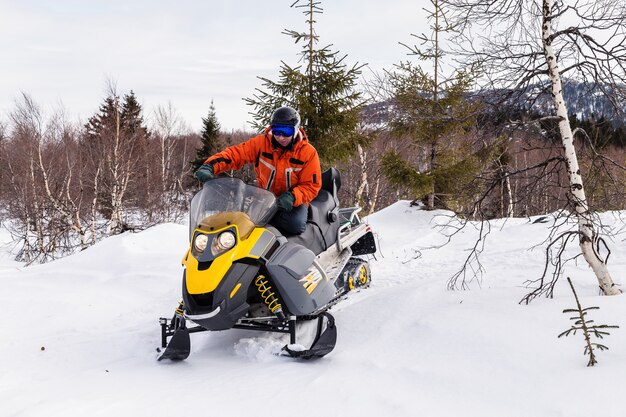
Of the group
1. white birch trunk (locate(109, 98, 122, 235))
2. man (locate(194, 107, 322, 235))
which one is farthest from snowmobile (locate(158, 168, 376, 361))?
white birch trunk (locate(109, 98, 122, 235))

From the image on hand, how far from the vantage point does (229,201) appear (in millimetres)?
3568

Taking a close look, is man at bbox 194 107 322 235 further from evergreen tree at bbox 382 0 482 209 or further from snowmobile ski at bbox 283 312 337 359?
evergreen tree at bbox 382 0 482 209

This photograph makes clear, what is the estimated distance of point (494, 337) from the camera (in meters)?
3.06

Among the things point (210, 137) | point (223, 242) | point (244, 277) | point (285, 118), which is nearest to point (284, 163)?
point (285, 118)

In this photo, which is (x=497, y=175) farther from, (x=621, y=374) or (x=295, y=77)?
(x=295, y=77)

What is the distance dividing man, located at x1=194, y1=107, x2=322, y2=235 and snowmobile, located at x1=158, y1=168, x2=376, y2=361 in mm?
204

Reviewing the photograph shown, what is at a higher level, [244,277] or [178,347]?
[244,277]

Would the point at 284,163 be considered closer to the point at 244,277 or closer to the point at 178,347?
the point at 244,277

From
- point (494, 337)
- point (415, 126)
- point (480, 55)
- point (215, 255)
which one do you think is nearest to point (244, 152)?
point (215, 255)

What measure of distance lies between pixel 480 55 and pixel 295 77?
6588mm

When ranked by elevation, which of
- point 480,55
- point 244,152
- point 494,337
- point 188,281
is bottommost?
point 494,337

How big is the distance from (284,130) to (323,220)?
1.10 metres

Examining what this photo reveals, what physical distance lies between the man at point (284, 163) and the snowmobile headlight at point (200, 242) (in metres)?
0.73

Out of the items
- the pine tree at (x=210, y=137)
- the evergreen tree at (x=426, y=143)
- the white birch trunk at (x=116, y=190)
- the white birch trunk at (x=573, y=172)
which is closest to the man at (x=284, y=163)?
the white birch trunk at (x=573, y=172)
